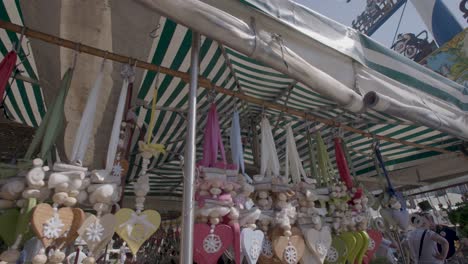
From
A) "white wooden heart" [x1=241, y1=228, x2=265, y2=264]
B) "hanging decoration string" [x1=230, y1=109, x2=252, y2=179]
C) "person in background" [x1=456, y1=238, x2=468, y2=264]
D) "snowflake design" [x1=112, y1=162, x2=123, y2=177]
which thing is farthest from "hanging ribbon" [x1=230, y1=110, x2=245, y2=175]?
"person in background" [x1=456, y1=238, x2=468, y2=264]

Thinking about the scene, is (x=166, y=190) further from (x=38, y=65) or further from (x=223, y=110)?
(x=38, y=65)

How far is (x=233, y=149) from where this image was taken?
124 cm

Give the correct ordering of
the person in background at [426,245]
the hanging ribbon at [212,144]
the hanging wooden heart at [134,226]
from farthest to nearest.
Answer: the person in background at [426,245] < the hanging ribbon at [212,144] < the hanging wooden heart at [134,226]

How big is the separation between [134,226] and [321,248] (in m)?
0.73

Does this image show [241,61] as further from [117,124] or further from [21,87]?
[21,87]

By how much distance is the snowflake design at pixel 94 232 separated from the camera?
77cm

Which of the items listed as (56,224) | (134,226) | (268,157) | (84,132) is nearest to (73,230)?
(56,224)

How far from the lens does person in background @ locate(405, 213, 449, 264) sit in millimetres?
2428

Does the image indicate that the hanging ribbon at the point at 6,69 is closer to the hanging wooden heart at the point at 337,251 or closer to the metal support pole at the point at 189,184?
the metal support pole at the point at 189,184

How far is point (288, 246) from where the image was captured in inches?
41.8

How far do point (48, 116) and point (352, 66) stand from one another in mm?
1213

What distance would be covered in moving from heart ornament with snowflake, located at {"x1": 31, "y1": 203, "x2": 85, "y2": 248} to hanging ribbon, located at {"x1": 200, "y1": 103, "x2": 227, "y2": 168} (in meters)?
0.46

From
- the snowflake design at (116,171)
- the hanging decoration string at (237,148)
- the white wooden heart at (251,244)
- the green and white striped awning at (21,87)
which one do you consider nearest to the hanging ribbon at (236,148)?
the hanging decoration string at (237,148)

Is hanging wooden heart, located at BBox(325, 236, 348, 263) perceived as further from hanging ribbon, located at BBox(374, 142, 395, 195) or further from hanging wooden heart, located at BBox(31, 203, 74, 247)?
hanging wooden heart, located at BBox(31, 203, 74, 247)
